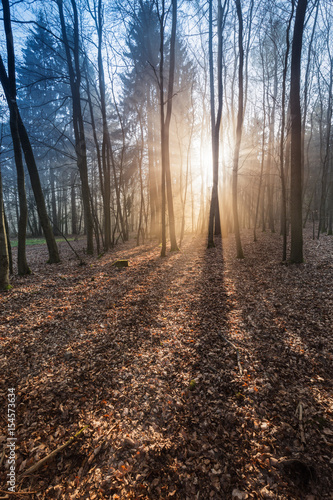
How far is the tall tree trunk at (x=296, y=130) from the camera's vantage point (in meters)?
7.01

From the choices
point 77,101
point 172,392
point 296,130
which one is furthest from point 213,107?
point 172,392

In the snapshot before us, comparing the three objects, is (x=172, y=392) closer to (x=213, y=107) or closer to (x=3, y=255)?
(x=3, y=255)

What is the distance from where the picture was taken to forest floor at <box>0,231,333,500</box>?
1972 mm

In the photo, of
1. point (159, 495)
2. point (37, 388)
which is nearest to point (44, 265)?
point (37, 388)

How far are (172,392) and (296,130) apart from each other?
29.7 feet

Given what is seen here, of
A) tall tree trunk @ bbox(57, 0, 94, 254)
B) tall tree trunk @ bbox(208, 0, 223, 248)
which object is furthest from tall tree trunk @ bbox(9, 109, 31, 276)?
tall tree trunk @ bbox(208, 0, 223, 248)

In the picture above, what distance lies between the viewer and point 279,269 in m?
7.50

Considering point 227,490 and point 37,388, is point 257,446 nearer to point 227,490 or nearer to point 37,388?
point 227,490

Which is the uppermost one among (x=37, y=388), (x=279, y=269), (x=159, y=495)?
(x=279, y=269)

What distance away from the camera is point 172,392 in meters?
2.91

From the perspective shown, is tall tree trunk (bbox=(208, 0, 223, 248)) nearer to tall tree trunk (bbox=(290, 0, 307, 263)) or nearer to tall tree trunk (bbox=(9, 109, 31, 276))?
tall tree trunk (bbox=(290, 0, 307, 263))

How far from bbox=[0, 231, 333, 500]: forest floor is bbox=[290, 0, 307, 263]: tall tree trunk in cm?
249

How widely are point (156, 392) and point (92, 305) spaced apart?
3148mm

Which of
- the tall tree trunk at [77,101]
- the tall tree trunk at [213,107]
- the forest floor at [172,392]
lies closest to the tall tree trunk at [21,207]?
the forest floor at [172,392]
